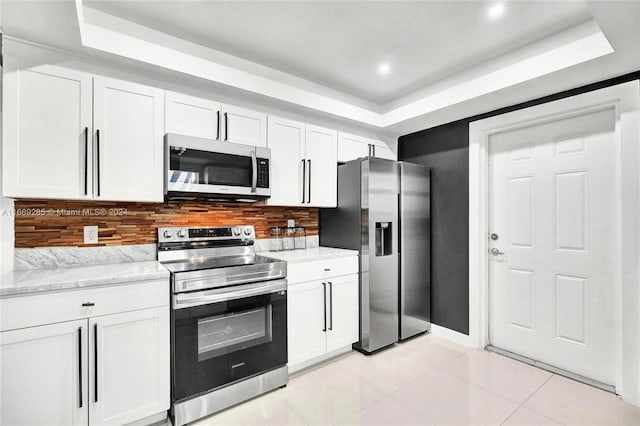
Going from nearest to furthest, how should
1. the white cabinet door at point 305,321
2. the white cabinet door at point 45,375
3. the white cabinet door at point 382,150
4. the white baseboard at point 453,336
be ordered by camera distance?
1. the white cabinet door at point 45,375
2. the white cabinet door at point 305,321
3. the white baseboard at point 453,336
4. the white cabinet door at point 382,150

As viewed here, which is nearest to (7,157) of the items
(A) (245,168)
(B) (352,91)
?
(A) (245,168)

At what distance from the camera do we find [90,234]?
220 centimetres

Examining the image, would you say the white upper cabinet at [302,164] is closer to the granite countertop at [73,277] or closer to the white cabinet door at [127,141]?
the white cabinet door at [127,141]

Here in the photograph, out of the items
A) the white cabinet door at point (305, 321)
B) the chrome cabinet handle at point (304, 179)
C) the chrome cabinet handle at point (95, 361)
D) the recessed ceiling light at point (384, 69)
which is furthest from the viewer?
the chrome cabinet handle at point (304, 179)

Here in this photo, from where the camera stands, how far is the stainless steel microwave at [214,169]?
221 centimetres

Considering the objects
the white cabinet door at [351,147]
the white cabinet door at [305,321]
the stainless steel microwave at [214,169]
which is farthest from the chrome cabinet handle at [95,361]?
the white cabinet door at [351,147]

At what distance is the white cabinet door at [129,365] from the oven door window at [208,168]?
93 cm

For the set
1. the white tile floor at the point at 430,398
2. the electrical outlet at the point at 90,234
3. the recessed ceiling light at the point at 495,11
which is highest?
the recessed ceiling light at the point at 495,11

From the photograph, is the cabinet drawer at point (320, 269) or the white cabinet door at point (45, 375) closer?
the white cabinet door at point (45, 375)

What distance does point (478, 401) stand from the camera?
222 centimetres

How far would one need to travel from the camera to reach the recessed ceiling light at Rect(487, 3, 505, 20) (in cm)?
191

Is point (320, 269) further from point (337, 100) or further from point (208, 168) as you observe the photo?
point (337, 100)

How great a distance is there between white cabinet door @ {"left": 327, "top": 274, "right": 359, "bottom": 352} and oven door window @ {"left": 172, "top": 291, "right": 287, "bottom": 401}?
1.64 ft

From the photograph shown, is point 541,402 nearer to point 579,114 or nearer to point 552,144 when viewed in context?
point 552,144
